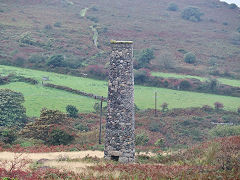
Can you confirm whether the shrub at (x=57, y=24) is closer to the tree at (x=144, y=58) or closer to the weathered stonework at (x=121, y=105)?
the tree at (x=144, y=58)

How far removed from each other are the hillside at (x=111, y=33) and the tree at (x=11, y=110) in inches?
799

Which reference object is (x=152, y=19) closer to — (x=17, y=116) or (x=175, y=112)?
(x=175, y=112)

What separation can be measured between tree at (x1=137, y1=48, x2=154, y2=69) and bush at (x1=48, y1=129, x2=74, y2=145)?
44316 mm

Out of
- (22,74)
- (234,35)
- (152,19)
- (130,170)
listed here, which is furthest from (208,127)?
A: (152,19)

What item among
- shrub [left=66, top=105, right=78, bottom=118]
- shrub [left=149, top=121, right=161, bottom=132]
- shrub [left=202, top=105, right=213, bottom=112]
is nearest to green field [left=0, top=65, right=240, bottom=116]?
shrub [left=202, top=105, right=213, bottom=112]

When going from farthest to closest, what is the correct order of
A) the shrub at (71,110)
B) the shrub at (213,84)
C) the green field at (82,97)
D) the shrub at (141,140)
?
the shrub at (213,84), the green field at (82,97), the shrub at (71,110), the shrub at (141,140)

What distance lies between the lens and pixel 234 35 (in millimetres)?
115750

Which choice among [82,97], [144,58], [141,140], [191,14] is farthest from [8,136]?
[191,14]

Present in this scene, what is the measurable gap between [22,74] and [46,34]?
41584mm

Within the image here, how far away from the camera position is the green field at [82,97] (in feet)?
156

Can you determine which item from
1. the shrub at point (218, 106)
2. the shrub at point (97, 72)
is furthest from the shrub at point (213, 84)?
the shrub at point (97, 72)

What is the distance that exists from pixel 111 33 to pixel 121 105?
86.6 meters

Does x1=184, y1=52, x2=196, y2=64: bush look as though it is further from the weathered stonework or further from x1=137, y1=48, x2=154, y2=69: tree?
the weathered stonework

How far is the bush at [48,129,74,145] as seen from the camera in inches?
1199
